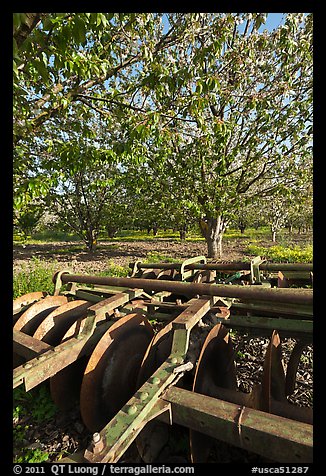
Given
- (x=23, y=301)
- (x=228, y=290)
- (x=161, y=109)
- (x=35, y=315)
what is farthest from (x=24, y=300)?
(x=161, y=109)

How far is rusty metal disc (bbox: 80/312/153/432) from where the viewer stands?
219 centimetres

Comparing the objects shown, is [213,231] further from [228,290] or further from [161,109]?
[228,290]

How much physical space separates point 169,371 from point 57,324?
1720mm

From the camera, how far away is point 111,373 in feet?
7.53

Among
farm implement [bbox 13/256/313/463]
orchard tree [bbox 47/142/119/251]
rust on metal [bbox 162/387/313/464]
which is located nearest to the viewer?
rust on metal [bbox 162/387/313/464]

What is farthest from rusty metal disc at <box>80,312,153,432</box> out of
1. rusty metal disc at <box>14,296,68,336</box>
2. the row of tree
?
the row of tree

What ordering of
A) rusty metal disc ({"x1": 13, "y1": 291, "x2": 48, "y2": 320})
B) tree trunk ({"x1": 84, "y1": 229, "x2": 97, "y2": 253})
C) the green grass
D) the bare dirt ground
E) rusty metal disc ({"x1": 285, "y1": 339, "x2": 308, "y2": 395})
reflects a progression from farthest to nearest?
tree trunk ({"x1": 84, "y1": 229, "x2": 97, "y2": 253}), the bare dirt ground, rusty metal disc ({"x1": 13, "y1": 291, "x2": 48, "y2": 320}), rusty metal disc ({"x1": 285, "y1": 339, "x2": 308, "y2": 395}), the green grass

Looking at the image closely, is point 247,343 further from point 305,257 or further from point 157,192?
point 305,257

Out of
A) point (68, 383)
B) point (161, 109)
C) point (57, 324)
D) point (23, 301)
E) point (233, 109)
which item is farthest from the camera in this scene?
point (233, 109)

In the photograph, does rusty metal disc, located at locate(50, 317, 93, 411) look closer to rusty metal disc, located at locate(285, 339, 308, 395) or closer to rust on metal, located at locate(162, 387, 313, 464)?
rust on metal, located at locate(162, 387, 313, 464)

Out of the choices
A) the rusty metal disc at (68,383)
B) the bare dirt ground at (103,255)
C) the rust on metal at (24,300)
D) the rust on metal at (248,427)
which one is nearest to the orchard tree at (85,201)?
the bare dirt ground at (103,255)

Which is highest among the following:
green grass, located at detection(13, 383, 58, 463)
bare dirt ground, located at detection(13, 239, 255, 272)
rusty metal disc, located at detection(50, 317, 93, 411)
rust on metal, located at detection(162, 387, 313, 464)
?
rust on metal, located at detection(162, 387, 313, 464)

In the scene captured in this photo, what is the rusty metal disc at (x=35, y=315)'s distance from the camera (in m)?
2.95
